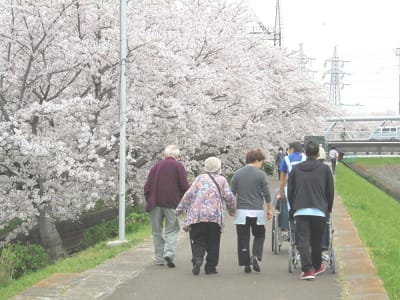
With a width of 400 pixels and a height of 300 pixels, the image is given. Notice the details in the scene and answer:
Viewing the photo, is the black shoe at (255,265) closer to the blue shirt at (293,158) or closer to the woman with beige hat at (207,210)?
the woman with beige hat at (207,210)

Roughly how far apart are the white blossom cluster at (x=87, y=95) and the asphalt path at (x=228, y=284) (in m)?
6.26

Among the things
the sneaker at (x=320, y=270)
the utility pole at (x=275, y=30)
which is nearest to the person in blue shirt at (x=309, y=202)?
the sneaker at (x=320, y=270)

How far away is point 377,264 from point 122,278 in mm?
3469

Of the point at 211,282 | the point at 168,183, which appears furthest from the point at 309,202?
the point at 168,183

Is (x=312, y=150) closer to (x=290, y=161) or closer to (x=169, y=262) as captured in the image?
(x=290, y=161)

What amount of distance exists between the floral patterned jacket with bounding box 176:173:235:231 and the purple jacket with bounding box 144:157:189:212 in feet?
1.67

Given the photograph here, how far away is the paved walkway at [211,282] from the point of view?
7.59 metres

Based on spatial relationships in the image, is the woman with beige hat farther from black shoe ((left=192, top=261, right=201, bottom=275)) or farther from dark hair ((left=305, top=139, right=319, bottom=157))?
dark hair ((left=305, top=139, right=319, bottom=157))

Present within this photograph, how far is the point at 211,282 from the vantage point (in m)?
8.34

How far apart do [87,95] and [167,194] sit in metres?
8.13

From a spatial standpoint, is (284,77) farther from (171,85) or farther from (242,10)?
(171,85)

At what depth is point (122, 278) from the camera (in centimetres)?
877

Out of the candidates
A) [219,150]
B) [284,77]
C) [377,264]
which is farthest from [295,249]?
[284,77]

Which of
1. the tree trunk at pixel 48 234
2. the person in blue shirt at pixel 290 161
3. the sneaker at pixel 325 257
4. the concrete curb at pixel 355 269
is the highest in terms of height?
the person in blue shirt at pixel 290 161
